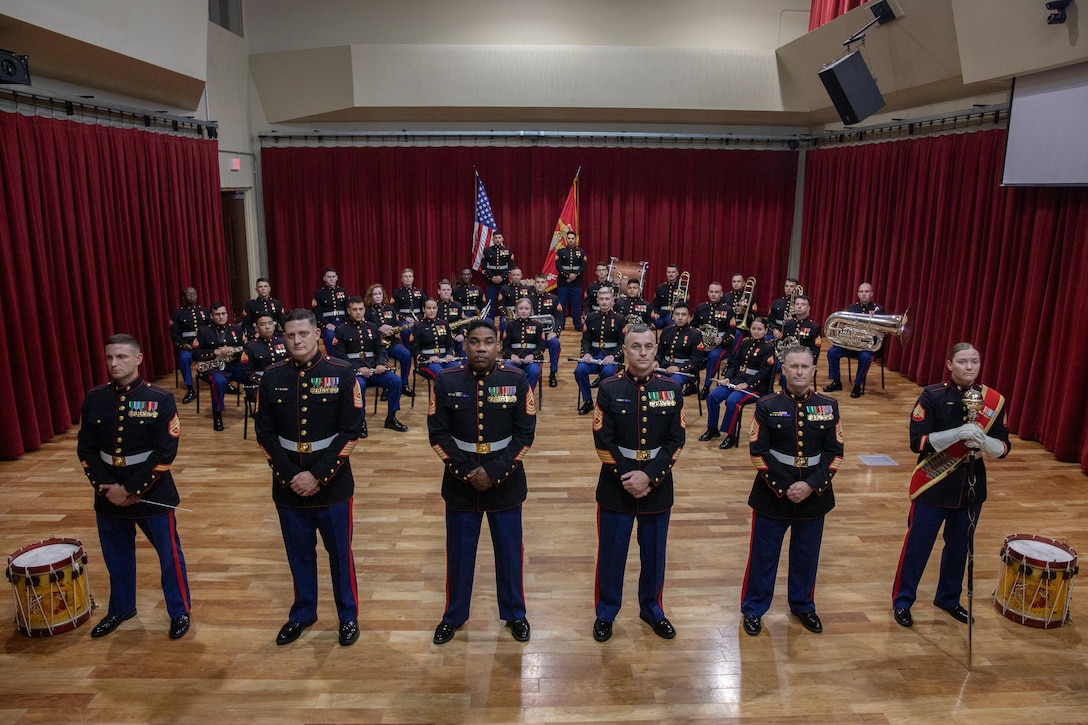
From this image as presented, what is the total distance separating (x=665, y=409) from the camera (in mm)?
3986

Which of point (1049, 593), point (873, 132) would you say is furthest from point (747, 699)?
point (873, 132)

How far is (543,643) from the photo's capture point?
4164 millimetres

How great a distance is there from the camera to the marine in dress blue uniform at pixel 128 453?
3945 mm

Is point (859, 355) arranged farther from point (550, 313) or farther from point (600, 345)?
point (550, 313)

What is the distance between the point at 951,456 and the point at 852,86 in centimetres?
548

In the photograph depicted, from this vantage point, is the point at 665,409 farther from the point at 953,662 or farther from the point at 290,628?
the point at 290,628

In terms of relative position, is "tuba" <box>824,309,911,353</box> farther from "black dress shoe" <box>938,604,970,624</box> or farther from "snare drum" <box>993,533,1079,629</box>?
"black dress shoe" <box>938,604,970,624</box>

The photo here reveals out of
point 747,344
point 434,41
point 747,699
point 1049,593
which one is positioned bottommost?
Answer: point 747,699

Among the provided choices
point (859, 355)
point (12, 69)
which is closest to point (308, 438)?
point (12, 69)

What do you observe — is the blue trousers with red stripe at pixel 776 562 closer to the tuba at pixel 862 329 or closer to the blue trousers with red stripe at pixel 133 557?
the blue trousers with red stripe at pixel 133 557

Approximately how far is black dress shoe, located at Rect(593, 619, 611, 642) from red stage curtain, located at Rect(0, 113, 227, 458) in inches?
229

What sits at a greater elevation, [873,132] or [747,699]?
[873,132]

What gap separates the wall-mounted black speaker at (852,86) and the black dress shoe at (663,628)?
6367 millimetres

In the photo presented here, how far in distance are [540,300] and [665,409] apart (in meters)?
6.49
